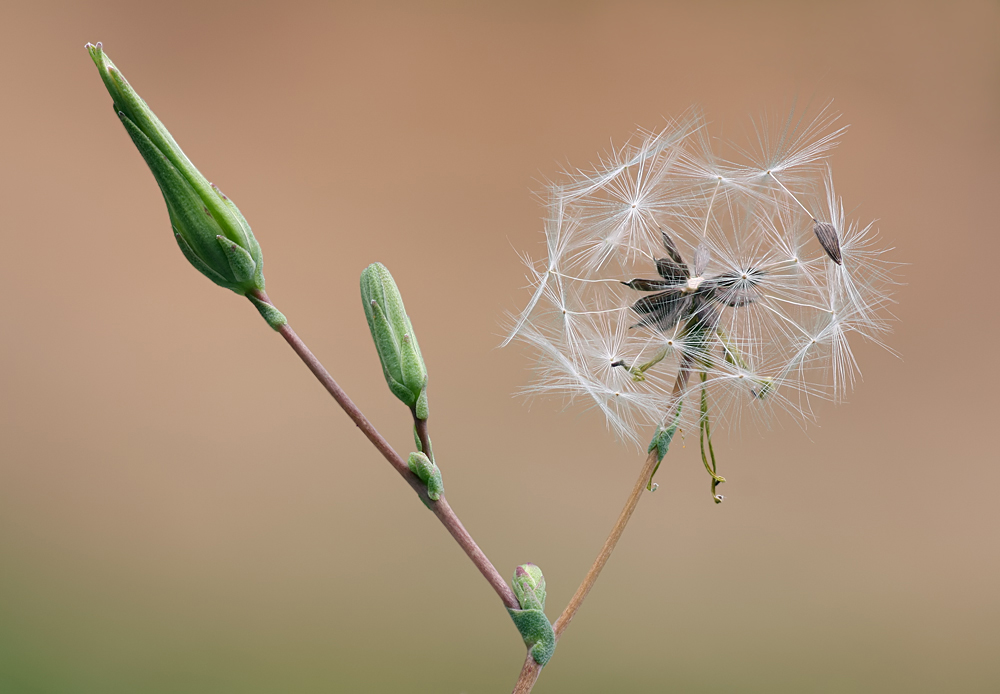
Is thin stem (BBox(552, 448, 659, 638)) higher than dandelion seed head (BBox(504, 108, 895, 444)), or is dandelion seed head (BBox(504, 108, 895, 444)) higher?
dandelion seed head (BBox(504, 108, 895, 444))

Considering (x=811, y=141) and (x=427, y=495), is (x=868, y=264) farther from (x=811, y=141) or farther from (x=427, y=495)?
(x=427, y=495)

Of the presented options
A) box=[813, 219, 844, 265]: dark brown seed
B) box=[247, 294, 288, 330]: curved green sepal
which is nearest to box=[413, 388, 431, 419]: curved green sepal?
box=[247, 294, 288, 330]: curved green sepal

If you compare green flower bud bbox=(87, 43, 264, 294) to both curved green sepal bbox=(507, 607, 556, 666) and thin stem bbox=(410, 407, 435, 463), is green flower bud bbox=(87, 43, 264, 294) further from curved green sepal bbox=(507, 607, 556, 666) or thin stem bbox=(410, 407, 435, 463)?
curved green sepal bbox=(507, 607, 556, 666)

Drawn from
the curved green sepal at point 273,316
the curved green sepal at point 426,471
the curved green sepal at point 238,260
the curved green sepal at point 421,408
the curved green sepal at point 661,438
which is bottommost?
the curved green sepal at point 661,438

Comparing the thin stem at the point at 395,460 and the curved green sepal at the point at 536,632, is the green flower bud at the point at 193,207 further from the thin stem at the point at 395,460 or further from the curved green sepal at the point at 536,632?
the curved green sepal at the point at 536,632

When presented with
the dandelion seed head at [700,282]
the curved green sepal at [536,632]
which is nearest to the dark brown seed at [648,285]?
the dandelion seed head at [700,282]

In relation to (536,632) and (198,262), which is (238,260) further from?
(536,632)
